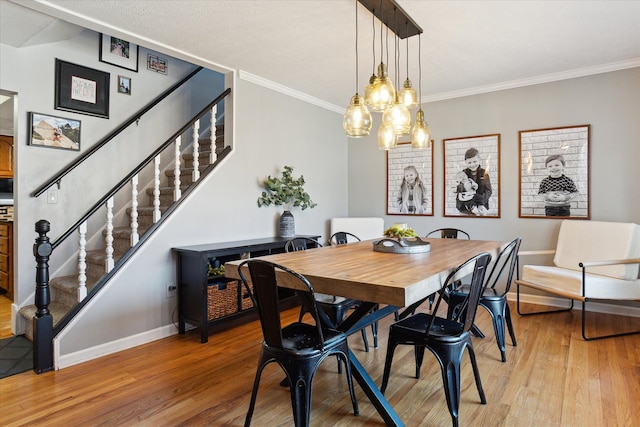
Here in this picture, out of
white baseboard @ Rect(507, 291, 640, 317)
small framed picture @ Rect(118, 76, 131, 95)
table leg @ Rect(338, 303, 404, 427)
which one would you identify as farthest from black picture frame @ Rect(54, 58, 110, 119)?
white baseboard @ Rect(507, 291, 640, 317)

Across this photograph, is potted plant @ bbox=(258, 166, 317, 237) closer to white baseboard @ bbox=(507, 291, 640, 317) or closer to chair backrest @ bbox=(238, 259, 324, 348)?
chair backrest @ bbox=(238, 259, 324, 348)

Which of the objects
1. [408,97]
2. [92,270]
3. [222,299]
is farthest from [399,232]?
[92,270]

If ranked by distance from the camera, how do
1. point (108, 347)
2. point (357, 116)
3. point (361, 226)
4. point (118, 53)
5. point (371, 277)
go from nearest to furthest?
point (371, 277), point (357, 116), point (108, 347), point (118, 53), point (361, 226)

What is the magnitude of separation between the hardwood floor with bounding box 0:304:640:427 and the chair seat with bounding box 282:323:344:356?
1.52ft

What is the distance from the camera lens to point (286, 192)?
4379 millimetres

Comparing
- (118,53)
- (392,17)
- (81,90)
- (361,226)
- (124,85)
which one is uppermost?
(118,53)

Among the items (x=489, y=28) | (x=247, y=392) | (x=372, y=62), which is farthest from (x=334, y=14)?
(x=247, y=392)

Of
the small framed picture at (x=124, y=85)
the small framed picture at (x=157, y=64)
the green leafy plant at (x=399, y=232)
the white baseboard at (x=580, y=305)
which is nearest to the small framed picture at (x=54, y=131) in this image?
the small framed picture at (x=124, y=85)

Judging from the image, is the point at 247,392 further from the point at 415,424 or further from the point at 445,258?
the point at 445,258

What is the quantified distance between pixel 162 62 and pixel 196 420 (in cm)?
369

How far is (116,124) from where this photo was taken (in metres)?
3.81

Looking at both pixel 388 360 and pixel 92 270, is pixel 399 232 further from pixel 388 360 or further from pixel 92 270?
pixel 92 270

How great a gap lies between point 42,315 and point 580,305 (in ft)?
16.1

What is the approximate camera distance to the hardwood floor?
203 cm
